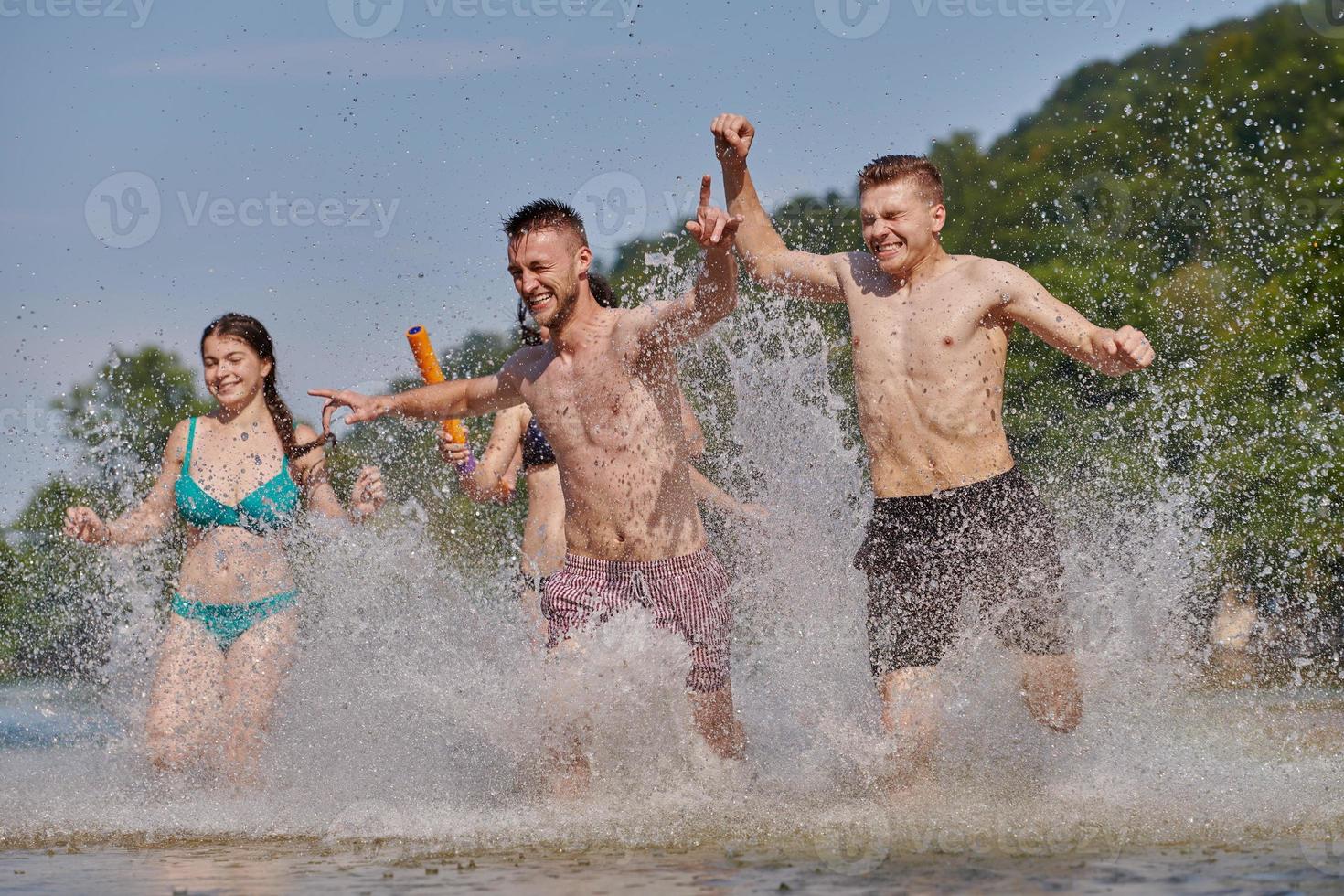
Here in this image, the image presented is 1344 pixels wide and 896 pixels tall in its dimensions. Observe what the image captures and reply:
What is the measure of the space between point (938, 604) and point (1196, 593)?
1.91 meters

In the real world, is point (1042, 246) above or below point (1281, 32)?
below

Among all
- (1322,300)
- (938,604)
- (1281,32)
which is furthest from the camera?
(1281,32)

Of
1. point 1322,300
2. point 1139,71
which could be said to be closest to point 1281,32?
point 1139,71

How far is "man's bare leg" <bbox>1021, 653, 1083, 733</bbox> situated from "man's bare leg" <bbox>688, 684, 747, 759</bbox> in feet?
3.25

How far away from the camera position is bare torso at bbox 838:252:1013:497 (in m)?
5.93

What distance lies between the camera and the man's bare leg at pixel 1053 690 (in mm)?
5766

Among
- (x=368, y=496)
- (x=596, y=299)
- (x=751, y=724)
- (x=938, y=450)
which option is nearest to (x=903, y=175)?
(x=938, y=450)

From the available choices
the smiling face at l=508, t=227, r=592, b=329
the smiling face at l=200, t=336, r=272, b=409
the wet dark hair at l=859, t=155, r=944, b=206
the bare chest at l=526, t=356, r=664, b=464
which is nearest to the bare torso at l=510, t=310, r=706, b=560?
the bare chest at l=526, t=356, r=664, b=464

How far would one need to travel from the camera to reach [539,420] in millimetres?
6234

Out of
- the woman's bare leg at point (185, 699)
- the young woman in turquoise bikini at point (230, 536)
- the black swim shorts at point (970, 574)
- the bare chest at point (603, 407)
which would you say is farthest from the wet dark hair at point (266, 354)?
the black swim shorts at point (970, 574)

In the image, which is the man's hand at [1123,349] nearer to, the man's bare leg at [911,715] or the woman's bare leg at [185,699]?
the man's bare leg at [911,715]

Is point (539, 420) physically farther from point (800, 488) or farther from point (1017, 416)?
point (1017, 416)

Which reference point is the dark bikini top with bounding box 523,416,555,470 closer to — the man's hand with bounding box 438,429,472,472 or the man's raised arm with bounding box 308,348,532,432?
the man's hand with bounding box 438,429,472,472

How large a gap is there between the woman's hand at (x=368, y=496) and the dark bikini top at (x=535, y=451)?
108 cm
